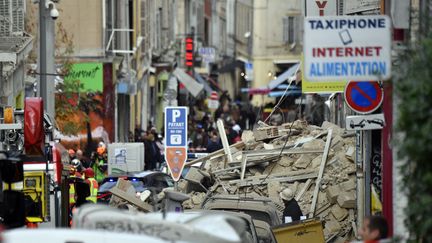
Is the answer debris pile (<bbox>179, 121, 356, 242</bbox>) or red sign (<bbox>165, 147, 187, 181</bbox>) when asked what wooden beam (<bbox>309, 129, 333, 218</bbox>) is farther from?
red sign (<bbox>165, 147, 187, 181</bbox>)

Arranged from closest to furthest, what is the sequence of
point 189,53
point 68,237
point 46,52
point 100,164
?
point 68,237 < point 46,52 < point 100,164 < point 189,53

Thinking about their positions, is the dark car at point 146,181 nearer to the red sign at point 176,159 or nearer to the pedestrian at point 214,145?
the red sign at point 176,159

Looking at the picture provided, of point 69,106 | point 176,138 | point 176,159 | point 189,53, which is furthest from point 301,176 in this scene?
point 189,53

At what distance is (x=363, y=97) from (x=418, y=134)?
A: 7.77m

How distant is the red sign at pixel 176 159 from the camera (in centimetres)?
2569

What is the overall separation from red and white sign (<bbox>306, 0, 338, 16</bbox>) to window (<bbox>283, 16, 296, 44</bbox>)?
53.5 meters

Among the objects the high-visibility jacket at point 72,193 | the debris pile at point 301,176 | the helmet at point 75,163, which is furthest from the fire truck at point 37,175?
the helmet at point 75,163

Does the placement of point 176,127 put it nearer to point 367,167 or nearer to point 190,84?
point 367,167

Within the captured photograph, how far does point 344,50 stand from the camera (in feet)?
44.5

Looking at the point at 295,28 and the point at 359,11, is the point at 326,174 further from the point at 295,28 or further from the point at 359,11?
the point at 295,28

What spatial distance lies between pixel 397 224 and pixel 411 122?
264cm

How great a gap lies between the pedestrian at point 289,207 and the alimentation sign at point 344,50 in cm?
998

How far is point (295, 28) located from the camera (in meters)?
82.4

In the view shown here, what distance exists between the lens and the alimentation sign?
1348cm
